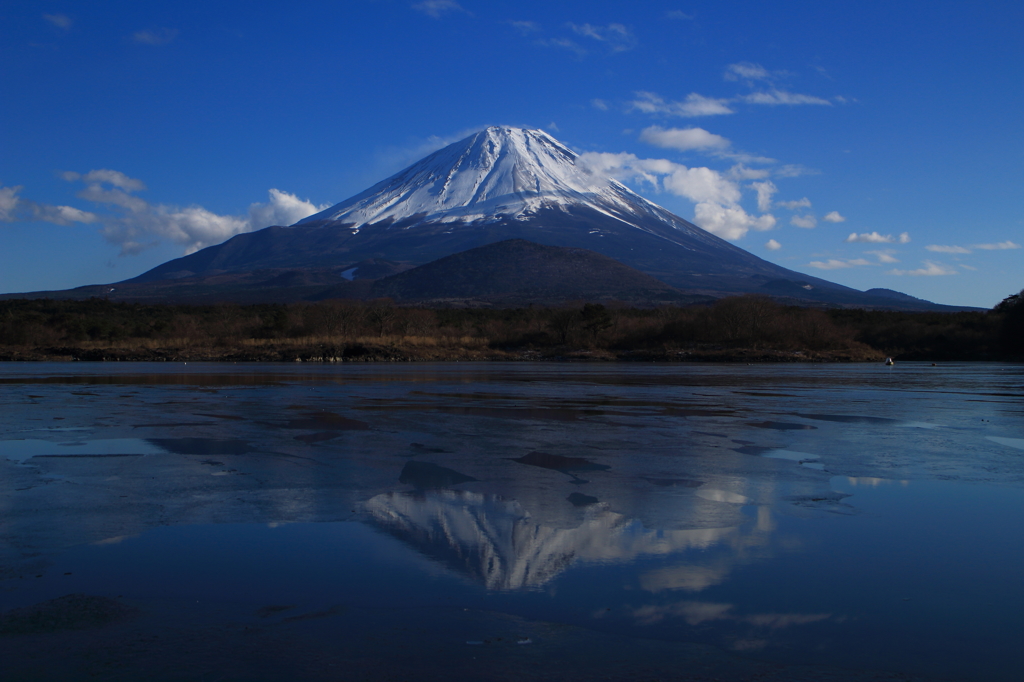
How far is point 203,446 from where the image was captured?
37.7ft

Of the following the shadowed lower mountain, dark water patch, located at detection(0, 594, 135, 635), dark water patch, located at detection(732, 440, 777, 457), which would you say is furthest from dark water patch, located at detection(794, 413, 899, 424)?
the shadowed lower mountain

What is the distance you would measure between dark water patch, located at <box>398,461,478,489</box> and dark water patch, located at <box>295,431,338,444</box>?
2806 mm

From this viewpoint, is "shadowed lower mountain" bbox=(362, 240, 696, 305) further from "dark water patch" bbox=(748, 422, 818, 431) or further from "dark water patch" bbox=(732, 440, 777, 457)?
"dark water patch" bbox=(732, 440, 777, 457)

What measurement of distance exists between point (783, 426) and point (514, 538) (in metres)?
9.91

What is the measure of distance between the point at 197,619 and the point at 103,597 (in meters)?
0.86

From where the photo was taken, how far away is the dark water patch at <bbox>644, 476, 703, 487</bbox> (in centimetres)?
880

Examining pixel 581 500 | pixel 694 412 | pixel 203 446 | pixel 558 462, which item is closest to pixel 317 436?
pixel 203 446

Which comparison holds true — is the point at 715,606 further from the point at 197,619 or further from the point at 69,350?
the point at 69,350

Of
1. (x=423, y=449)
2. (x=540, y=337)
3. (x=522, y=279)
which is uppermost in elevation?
(x=522, y=279)

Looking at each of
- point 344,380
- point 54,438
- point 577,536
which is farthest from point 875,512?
point 344,380

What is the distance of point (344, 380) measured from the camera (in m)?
29.4

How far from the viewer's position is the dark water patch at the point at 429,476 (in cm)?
878

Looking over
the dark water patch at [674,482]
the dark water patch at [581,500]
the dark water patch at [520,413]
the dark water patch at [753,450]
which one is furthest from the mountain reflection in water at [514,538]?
the dark water patch at [520,413]

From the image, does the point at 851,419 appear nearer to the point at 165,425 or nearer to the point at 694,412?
the point at 694,412
